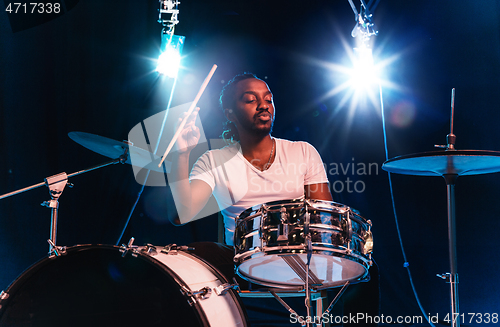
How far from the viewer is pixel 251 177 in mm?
1943

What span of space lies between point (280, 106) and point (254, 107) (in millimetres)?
730

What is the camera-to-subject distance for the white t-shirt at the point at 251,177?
1907mm

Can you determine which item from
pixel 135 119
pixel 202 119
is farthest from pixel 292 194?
pixel 135 119

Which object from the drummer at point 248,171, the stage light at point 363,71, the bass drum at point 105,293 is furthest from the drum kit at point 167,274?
the stage light at point 363,71

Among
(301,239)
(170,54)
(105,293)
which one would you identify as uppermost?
(170,54)

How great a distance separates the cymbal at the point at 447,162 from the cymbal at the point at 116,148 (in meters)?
1.12

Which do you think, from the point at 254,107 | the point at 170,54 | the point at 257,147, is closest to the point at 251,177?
the point at 257,147

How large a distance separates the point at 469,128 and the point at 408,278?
3.50ft

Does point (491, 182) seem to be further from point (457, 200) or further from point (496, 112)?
point (496, 112)

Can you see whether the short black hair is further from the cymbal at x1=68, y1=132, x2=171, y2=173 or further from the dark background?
the cymbal at x1=68, y1=132, x2=171, y2=173

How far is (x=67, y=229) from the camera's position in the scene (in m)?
2.38

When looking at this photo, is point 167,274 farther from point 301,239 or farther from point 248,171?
point 248,171

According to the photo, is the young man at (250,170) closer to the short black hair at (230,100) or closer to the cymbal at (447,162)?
the short black hair at (230,100)

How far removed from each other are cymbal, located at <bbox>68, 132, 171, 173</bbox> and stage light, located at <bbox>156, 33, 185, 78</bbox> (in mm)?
804
